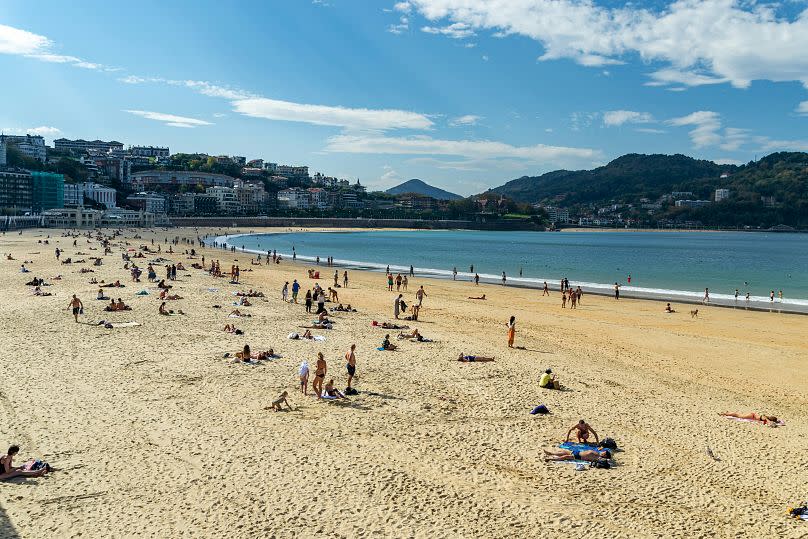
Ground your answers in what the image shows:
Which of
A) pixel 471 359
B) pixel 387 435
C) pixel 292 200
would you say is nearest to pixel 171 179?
pixel 292 200

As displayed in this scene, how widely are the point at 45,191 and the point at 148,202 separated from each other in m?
24.6

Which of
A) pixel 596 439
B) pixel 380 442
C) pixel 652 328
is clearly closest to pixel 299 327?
pixel 380 442

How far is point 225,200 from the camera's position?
162750 millimetres

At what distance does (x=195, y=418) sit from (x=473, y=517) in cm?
535

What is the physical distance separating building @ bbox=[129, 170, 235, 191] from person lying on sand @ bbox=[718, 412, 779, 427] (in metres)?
174

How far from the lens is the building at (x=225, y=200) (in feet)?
525

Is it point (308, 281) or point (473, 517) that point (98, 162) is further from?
point (473, 517)

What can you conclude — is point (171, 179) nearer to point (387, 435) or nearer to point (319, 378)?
point (319, 378)

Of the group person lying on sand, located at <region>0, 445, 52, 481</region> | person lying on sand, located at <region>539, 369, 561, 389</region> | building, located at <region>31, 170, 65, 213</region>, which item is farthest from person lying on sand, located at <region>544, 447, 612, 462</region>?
building, located at <region>31, 170, 65, 213</region>

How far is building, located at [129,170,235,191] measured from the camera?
16849 centimetres

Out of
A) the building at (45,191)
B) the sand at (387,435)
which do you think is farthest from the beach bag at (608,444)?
the building at (45,191)

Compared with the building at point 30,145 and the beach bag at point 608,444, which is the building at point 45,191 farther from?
the beach bag at point 608,444

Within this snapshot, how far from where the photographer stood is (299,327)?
1834cm

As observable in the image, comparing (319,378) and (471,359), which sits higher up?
(319,378)
